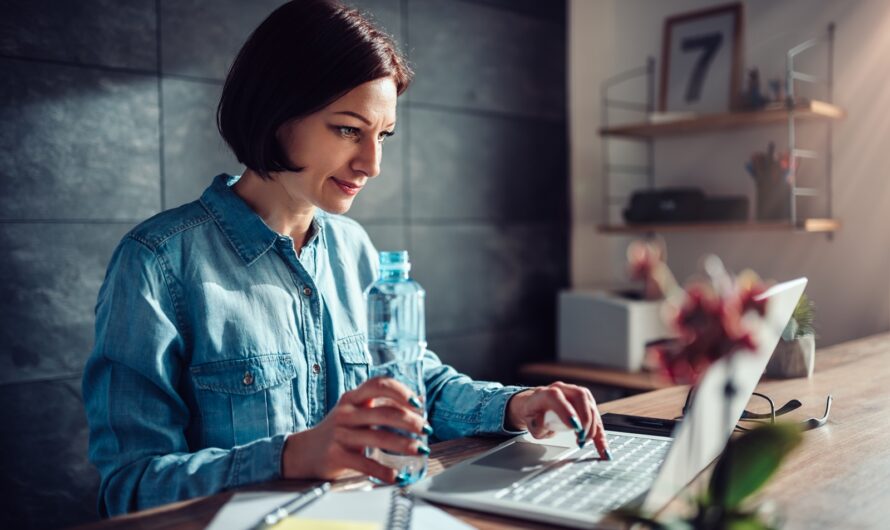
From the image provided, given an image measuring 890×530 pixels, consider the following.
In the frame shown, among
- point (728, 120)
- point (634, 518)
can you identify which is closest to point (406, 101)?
point (728, 120)

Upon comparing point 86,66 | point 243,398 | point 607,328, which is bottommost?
point 607,328

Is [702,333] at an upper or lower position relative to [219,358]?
upper

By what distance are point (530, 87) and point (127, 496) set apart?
8.36 feet

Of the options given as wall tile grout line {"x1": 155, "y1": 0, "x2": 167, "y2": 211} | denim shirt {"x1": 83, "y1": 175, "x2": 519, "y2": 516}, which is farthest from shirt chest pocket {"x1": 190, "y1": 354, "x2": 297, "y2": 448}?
wall tile grout line {"x1": 155, "y1": 0, "x2": 167, "y2": 211}

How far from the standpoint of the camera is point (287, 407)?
4.31 feet

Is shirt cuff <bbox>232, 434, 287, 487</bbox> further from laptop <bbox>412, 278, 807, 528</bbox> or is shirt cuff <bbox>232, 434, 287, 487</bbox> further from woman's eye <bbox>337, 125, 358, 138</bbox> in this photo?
woman's eye <bbox>337, 125, 358, 138</bbox>

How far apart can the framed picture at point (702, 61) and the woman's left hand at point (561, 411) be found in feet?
7.11

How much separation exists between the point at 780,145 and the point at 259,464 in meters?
2.52

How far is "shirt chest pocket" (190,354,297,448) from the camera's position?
1227 millimetres

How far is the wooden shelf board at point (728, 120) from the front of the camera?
268cm

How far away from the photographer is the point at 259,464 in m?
1.02

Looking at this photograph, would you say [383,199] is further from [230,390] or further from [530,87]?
[230,390]

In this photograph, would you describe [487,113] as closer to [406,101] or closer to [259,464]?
[406,101]

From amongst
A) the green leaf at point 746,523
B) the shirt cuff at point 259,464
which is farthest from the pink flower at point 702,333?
the shirt cuff at point 259,464
